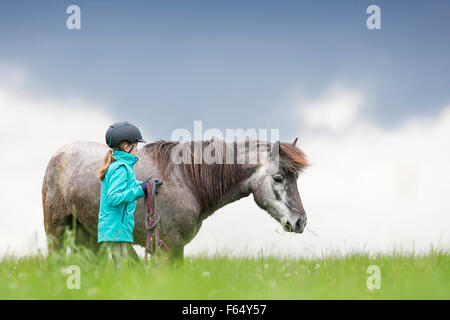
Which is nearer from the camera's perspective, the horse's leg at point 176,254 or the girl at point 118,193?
the girl at point 118,193

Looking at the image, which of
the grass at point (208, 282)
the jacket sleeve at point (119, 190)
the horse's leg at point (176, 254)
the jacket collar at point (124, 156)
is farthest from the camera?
the horse's leg at point (176, 254)

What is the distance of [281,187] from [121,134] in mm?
2545

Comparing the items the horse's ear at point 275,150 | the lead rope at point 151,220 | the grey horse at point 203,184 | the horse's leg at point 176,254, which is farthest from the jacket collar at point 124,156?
the horse's ear at point 275,150

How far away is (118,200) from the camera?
5.08 m

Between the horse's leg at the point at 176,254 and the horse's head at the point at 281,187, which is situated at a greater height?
the horse's head at the point at 281,187

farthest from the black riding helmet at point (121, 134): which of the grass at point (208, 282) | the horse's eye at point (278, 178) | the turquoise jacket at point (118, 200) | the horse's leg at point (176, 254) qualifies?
the horse's eye at point (278, 178)

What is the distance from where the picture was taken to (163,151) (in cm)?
673

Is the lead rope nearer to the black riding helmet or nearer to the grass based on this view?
the grass

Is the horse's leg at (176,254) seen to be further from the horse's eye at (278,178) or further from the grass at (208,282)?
the horse's eye at (278,178)

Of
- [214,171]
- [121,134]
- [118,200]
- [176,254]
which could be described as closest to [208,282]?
[118,200]

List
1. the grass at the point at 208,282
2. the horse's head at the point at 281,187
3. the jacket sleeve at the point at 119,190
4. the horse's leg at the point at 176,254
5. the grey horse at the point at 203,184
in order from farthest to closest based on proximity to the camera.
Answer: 1. the horse's head at the point at 281,187
2. the grey horse at the point at 203,184
3. the horse's leg at the point at 176,254
4. the jacket sleeve at the point at 119,190
5. the grass at the point at 208,282

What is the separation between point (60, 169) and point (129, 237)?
279 cm

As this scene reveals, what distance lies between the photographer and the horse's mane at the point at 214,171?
21.4ft

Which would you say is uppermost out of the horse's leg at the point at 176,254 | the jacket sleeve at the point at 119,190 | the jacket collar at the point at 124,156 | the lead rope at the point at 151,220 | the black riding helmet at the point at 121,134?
the black riding helmet at the point at 121,134
